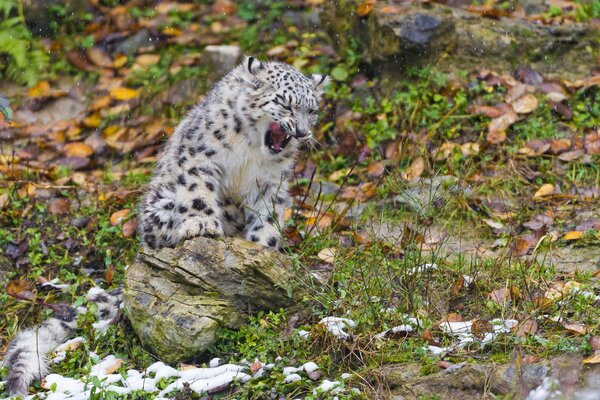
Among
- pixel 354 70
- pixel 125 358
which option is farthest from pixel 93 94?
pixel 125 358

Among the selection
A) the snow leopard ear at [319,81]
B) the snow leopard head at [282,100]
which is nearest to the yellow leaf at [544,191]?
the snow leopard ear at [319,81]

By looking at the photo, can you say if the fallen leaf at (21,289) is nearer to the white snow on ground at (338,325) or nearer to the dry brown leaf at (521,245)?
the white snow on ground at (338,325)

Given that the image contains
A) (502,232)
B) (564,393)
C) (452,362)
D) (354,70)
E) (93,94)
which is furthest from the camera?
(93,94)

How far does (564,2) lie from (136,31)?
5077 millimetres

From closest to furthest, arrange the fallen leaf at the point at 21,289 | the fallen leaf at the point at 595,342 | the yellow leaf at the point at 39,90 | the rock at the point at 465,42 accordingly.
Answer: the fallen leaf at the point at 595,342 → the fallen leaf at the point at 21,289 → the rock at the point at 465,42 → the yellow leaf at the point at 39,90

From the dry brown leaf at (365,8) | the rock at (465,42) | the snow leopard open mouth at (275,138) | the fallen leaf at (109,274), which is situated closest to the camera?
the snow leopard open mouth at (275,138)

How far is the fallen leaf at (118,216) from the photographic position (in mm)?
7899

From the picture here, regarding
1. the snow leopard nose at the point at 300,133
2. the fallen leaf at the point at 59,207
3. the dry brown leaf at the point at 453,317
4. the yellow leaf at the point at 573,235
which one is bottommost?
the fallen leaf at the point at 59,207

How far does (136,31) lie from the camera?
1138cm

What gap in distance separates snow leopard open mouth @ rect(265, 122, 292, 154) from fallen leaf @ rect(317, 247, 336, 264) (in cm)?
91

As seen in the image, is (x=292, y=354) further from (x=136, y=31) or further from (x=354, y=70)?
(x=136, y=31)

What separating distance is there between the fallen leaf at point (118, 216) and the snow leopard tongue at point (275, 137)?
2.10 metres

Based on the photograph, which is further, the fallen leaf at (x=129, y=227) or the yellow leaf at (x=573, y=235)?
the fallen leaf at (x=129, y=227)

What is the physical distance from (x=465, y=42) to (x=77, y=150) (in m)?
4.11
